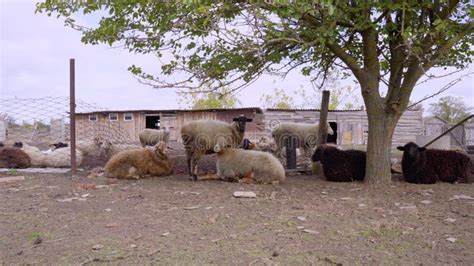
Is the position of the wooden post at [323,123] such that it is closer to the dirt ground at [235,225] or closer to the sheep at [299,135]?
the dirt ground at [235,225]

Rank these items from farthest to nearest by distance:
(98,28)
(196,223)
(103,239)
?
(98,28) → (196,223) → (103,239)

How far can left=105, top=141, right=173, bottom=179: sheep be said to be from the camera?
869cm

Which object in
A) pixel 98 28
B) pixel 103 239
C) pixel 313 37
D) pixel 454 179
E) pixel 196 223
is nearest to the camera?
pixel 103 239

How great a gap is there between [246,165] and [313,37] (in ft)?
9.85

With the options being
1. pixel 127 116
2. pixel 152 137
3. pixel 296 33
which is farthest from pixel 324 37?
pixel 127 116

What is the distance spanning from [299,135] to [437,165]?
23.7 feet

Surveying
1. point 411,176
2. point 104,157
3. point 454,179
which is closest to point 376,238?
point 411,176

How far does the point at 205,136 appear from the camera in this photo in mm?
9258

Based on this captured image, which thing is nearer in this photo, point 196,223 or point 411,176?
point 196,223

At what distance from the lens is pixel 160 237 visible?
424cm

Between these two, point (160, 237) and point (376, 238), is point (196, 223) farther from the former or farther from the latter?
point (376, 238)

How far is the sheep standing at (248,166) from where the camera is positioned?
7934mm

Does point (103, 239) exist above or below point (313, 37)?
below

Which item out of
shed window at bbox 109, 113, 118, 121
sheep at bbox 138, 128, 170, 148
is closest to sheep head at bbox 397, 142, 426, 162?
sheep at bbox 138, 128, 170, 148
